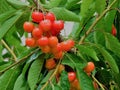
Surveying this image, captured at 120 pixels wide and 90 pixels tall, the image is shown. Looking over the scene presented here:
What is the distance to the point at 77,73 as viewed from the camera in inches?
38.9

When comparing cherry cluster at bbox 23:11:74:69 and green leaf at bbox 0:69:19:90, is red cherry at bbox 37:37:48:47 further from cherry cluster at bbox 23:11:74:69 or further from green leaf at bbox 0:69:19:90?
green leaf at bbox 0:69:19:90

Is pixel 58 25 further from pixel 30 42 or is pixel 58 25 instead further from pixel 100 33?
pixel 100 33

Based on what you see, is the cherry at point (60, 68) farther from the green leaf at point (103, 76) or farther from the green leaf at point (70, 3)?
the green leaf at point (70, 3)

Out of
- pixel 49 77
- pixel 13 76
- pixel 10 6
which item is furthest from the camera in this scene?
pixel 10 6

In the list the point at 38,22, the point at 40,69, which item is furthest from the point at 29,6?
the point at 40,69

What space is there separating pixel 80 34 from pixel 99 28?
65 millimetres

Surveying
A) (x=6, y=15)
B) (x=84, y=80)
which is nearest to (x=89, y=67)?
(x=84, y=80)

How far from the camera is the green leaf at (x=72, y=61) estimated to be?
1.00 meters

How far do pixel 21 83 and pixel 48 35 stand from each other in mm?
143

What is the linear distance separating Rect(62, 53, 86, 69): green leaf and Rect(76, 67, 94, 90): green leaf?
1 cm

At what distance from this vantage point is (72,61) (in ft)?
3.29

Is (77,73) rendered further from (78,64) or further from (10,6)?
(10,6)

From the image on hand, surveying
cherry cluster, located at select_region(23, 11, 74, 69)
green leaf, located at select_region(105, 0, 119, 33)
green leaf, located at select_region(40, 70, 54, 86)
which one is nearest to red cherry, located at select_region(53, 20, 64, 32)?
cherry cluster, located at select_region(23, 11, 74, 69)

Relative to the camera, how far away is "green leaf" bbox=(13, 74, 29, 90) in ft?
3.31
